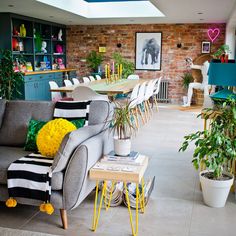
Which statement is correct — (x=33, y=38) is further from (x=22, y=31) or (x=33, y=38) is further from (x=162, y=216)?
(x=162, y=216)

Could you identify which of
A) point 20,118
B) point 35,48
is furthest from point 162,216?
point 35,48

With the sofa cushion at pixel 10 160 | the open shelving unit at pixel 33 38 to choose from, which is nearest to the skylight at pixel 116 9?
the open shelving unit at pixel 33 38

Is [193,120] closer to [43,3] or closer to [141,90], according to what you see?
[141,90]

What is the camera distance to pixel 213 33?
941 cm

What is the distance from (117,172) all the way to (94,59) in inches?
312

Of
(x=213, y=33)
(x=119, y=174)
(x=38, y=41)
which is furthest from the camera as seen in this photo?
(x=213, y=33)

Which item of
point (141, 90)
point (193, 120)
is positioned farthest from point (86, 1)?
point (193, 120)

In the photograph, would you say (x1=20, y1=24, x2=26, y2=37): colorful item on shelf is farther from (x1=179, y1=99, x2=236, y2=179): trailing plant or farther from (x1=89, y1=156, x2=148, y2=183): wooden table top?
(x1=89, y1=156, x2=148, y2=183): wooden table top

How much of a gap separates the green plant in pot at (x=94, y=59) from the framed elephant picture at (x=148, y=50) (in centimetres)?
108

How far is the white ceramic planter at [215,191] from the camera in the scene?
9.87ft

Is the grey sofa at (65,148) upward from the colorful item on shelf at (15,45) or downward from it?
downward

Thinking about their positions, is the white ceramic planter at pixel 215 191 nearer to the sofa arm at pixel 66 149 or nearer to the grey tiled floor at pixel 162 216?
the grey tiled floor at pixel 162 216

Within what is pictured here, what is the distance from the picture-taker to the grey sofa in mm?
2584

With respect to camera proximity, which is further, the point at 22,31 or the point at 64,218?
the point at 22,31
